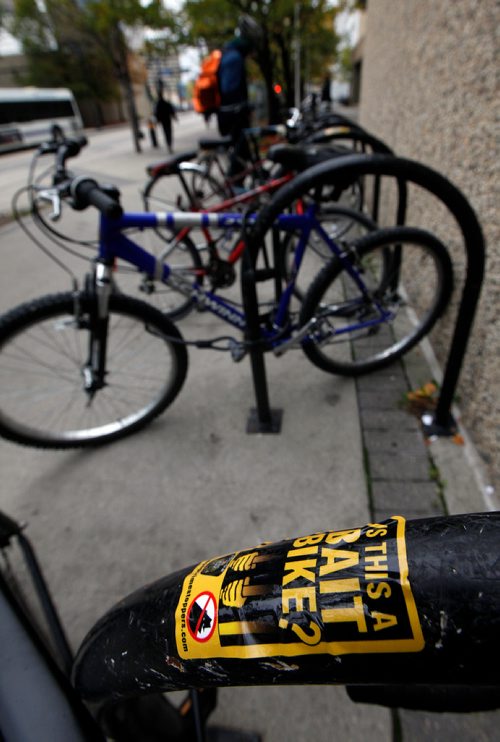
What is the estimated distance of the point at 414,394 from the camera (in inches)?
94.5

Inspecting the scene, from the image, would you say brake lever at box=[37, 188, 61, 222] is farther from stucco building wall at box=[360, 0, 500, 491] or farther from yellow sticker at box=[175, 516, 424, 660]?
stucco building wall at box=[360, 0, 500, 491]

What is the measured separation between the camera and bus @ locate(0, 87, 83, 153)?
64.3ft

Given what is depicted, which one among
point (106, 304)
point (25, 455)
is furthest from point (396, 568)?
point (25, 455)

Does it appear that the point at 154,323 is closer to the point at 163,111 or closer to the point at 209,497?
the point at 209,497

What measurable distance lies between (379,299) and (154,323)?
1.30 m

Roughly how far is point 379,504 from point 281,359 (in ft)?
4.24

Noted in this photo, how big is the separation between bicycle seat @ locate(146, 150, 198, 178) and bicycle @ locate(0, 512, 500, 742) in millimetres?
3262

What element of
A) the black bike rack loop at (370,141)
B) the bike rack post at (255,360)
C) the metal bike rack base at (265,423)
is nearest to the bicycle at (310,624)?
the bike rack post at (255,360)

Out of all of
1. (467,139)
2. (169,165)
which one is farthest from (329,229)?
(169,165)

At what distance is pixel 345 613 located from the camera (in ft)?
1.61

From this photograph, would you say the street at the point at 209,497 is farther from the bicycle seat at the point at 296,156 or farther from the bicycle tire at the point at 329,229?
the bicycle seat at the point at 296,156

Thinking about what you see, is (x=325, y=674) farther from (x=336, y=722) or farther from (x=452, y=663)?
(x=336, y=722)

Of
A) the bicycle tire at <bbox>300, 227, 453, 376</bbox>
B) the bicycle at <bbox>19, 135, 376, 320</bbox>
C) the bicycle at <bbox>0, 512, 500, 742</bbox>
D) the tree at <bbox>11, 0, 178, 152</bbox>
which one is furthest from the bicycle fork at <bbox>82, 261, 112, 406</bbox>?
the tree at <bbox>11, 0, 178, 152</bbox>

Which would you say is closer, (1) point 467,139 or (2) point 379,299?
(1) point 467,139
